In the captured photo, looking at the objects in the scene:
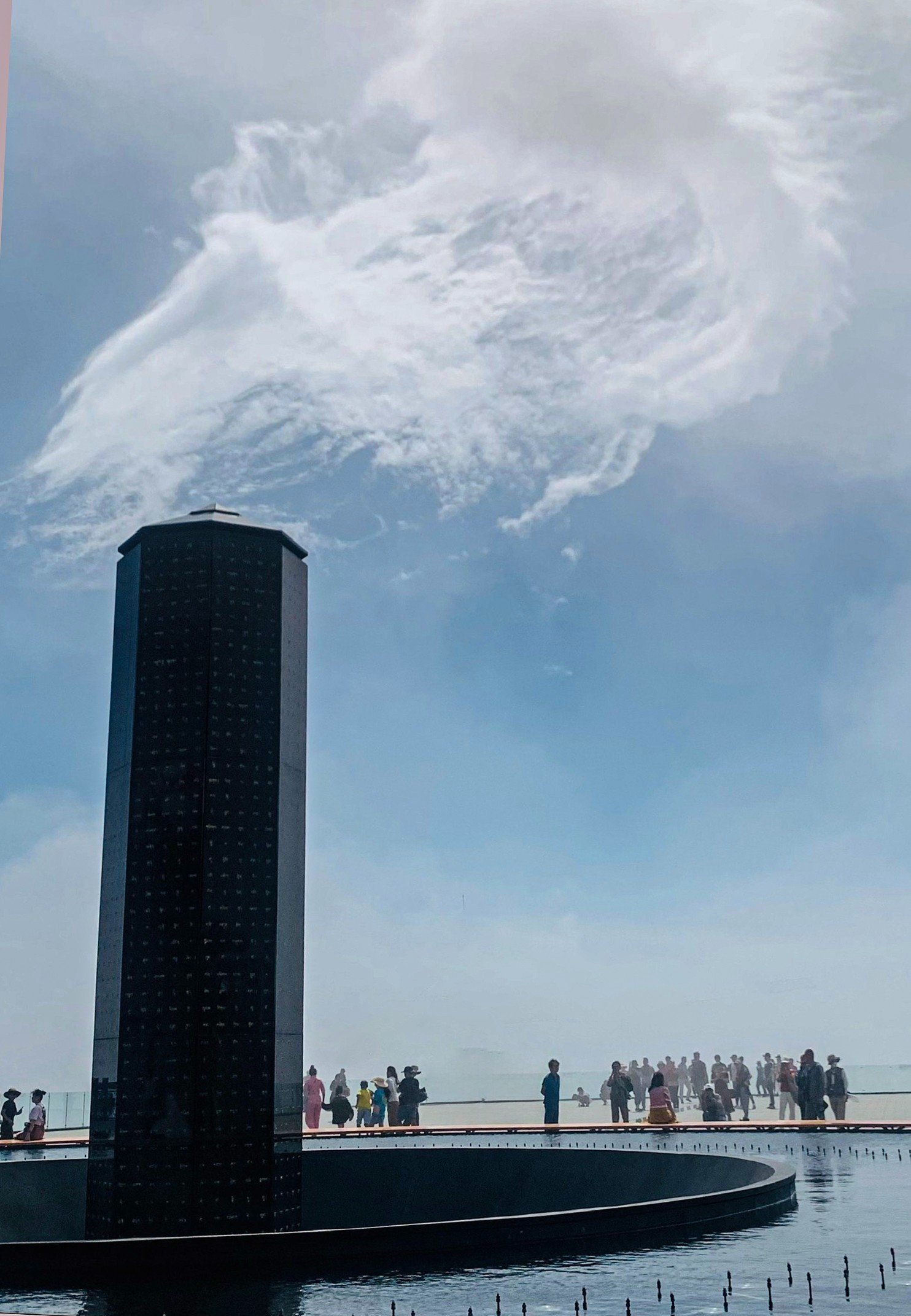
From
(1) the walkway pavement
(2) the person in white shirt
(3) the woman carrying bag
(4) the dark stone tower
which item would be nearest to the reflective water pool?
(4) the dark stone tower

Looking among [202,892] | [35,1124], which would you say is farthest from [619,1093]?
[202,892]

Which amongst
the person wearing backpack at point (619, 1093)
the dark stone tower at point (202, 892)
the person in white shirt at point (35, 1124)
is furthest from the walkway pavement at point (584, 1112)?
the dark stone tower at point (202, 892)

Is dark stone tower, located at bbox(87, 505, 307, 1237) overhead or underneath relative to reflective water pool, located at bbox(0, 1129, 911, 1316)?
overhead

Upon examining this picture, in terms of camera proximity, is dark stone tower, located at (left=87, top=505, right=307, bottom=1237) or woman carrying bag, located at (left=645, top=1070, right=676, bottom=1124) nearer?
dark stone tower, located at (left=87, top=505, right=307, bottom=1237)

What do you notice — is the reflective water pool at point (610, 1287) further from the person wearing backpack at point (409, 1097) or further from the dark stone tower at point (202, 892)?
the person wearing backpack at point (409, 1097)

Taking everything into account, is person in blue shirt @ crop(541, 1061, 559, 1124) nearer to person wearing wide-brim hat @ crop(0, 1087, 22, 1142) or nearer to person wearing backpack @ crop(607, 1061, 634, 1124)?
person wearing backpack @ crop(607, 1061, 634, 1124)

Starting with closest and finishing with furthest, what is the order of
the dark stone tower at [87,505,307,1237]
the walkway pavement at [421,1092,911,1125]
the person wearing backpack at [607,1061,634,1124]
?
the dark stone tower at [87,505,307,1237]
the person wearing backpack at [607,1061,634,1124]
the walkway pavement at [421,1092,911,1125]
